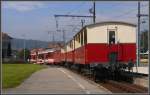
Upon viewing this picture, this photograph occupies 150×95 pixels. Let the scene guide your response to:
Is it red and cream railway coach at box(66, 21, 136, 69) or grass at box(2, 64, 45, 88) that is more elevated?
red and cream railway coach at box(66, 21, 136, 69)

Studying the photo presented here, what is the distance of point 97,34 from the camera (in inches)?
1078

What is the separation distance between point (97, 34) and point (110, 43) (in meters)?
0.97

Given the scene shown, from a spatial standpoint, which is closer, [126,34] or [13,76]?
[126,34]

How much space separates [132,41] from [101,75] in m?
3.26

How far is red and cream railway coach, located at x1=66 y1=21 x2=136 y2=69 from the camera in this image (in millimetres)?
27172

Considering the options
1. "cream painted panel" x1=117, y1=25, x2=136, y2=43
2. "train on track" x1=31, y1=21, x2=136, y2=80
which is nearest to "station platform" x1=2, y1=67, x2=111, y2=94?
"train on track" x1=31, y1=21, x2=136, y2=80

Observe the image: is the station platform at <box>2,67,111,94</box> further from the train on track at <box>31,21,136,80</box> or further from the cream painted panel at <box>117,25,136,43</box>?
the cream painted panel at <box>117,25,136,43</box>

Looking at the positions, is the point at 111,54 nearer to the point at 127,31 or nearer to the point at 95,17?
the point at 127,31

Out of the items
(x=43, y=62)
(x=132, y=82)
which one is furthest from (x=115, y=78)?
(x=43, y=62)

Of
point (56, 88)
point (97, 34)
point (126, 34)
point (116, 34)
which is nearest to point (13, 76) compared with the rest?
point (97, 34)

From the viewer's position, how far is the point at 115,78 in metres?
28.9

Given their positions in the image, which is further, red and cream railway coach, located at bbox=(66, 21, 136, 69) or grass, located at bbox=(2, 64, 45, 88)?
red and cream railway coach, located at bbox=(66, 21, 136, 69)

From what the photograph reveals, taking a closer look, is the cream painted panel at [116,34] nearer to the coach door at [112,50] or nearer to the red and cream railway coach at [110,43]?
the red and cream railway coach at [110,43]

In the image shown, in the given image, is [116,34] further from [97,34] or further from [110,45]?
[97,34]
